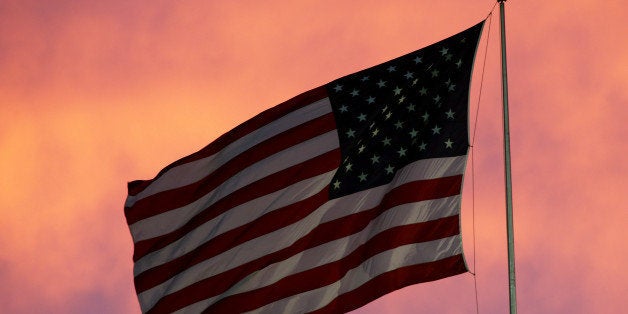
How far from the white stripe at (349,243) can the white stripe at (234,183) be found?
1.62 meters

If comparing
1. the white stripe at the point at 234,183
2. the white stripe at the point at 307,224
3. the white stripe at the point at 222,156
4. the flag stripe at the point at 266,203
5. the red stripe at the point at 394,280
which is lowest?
the red stripe at the point at 394,280

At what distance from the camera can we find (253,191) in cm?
1970

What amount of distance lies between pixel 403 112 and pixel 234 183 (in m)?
3.17

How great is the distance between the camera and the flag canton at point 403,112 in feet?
63.3

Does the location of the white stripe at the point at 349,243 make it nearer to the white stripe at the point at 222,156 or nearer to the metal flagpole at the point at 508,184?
the metal flagpole at the point at 508,184

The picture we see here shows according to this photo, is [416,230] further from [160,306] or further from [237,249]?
[160,306]

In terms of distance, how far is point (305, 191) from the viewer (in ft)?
64.0

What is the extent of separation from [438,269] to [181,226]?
454 centimetres

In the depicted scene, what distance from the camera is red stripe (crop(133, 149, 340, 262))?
1964 centimetres

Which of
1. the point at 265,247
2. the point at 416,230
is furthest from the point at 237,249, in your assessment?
the point at 416,230

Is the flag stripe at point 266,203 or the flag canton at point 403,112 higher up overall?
the flag canton at point 403,112

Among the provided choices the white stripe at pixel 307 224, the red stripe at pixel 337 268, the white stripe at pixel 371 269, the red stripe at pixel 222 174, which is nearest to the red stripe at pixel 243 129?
the red stripe at pixel 222 174

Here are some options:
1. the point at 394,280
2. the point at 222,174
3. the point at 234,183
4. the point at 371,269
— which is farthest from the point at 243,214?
the point at 394,280

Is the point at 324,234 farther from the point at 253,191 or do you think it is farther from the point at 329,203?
the point at 253,191
